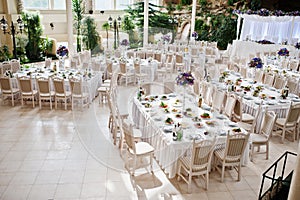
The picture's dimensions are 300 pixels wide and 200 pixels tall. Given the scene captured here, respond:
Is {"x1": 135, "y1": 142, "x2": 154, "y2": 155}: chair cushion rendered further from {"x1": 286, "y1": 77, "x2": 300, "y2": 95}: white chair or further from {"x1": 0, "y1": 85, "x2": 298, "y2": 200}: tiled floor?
{"x1": 286, "y1": 77, "x2": 300, "y2": 95}: white chair

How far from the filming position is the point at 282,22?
19.4 m

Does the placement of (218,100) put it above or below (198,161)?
above

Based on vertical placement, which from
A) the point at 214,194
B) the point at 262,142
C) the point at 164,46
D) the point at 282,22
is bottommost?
the point at 214,194

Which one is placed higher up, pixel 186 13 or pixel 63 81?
pixel 186 13

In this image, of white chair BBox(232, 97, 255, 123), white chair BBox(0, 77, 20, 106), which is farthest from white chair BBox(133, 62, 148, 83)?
white chair BBox(232, 97, 255, 123)

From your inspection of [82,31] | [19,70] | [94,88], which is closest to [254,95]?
[94,88]

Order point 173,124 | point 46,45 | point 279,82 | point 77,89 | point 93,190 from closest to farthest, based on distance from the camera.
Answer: point 93,190 → point 173,124 → point 77,89 → point 279,82 → point 46,45

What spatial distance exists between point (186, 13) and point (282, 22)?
8640 mm

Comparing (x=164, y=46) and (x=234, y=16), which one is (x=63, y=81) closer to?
(x=164, y=46)

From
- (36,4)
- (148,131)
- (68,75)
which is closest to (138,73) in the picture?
(68,75)

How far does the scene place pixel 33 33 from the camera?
56.6ft

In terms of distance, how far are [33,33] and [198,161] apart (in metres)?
14.4

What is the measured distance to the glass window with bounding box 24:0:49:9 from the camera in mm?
22172

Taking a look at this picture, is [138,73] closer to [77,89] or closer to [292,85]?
[77,89]
